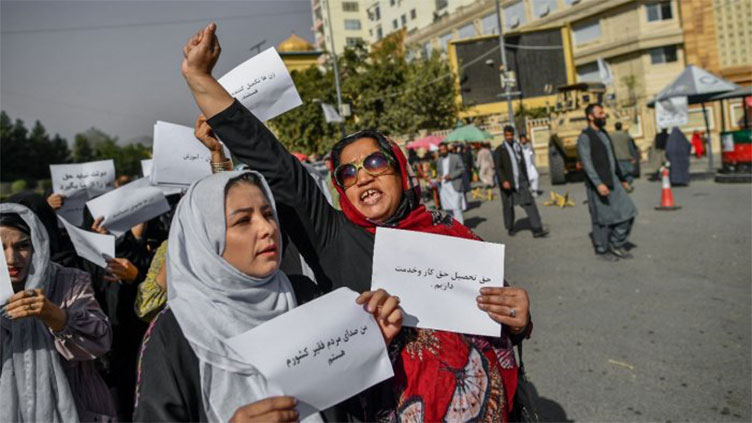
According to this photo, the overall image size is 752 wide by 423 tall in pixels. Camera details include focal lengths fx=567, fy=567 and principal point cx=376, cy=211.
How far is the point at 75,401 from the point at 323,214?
1.40 m

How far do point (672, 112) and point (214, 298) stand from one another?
15.7 m

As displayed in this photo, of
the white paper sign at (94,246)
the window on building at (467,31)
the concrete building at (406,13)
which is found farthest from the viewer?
the concrete building at (406,13)

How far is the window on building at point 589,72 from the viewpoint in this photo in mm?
42438

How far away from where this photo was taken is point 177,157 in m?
2.79

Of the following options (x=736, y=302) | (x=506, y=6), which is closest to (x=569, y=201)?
(x=736, y=302)

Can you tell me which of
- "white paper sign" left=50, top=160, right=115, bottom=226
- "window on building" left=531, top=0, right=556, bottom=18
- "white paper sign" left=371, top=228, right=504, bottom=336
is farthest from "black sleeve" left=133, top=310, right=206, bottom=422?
"window on building" left=531, top=0, right=556, bottom=18

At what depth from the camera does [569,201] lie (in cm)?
1295

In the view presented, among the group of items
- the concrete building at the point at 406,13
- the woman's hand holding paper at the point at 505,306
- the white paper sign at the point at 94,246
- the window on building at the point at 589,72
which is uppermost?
the concrete building at the point at 406,13

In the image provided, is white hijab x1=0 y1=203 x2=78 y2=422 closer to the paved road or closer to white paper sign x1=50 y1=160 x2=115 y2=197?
white paper sign x1=50 y1=160 x2=115 y2=197

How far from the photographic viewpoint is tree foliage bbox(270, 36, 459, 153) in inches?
1270

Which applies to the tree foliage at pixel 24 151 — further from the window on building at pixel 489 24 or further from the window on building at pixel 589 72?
the window on building at pixel 589 72

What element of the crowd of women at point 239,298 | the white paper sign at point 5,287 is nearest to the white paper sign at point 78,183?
the crowd of women at point 239,298

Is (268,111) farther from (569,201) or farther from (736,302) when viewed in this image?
(569,201)

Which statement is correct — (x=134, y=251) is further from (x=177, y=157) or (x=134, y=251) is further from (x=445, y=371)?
(x=445, y=371)
